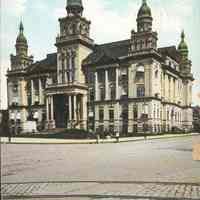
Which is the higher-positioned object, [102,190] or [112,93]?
[112,93]

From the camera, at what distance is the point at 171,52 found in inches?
2736

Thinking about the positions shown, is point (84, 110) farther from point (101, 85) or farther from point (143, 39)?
point (143, 39)

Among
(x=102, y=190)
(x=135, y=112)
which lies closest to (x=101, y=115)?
(x=135, y=112)

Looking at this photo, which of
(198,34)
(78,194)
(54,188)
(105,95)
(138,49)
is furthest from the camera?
(105,95)

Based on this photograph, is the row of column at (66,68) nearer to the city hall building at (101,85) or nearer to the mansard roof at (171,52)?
the city hall building at (101,85)

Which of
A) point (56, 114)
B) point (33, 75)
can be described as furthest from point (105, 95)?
point (33, 75)

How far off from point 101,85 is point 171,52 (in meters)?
17.6

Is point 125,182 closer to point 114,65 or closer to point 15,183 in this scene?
point 15,183

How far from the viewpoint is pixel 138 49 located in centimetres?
5666

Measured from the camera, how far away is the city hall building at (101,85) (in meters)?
56.0

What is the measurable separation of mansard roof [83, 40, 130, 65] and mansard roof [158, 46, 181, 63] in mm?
6543

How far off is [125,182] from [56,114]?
182 feet

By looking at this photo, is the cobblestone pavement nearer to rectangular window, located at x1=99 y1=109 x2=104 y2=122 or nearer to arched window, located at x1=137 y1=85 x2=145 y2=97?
arched window, located at x1=137 y1=85 x2=145 y2=97

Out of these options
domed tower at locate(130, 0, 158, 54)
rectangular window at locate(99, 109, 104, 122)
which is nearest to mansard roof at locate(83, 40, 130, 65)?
domed tower at locate(130, 0, 158, 54)
